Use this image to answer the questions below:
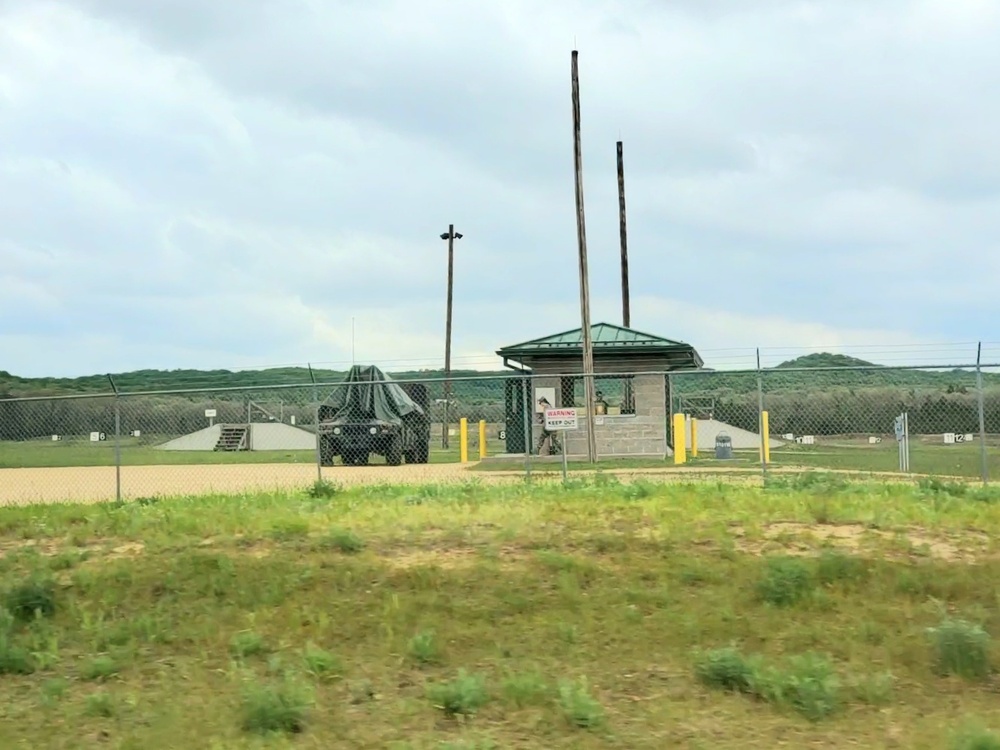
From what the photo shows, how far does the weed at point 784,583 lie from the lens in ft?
24.8

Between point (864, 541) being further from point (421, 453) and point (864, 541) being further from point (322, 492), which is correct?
point (421, 453)

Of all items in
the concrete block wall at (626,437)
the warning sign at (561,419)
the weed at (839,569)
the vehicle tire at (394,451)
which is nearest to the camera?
the weed at (839,569)

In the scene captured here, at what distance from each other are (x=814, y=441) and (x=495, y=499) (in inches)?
395

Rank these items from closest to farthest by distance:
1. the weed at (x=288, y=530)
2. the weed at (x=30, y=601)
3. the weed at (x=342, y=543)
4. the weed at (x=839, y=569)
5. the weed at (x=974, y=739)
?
1. the weed at (x=974, y=739)
2. the weed at (x=30, y=601)
3. the weed at (x=839, y=569)
4. the weed at (x=342, y=543)
5. the weed at (x=288, y=530)

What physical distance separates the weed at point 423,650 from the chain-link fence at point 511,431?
32.4 ft

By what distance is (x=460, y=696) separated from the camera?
19.0ft

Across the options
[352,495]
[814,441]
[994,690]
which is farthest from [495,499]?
[814,441]

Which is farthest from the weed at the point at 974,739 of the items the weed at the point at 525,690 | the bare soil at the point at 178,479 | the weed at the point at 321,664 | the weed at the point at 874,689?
the bare soil at the point at 178,479

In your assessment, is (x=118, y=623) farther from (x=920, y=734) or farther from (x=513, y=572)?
(x=920, y=734)

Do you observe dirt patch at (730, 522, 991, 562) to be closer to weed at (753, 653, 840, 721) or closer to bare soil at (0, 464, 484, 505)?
weed at (753, 653, 840, 721)

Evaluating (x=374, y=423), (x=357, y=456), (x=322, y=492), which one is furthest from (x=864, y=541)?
(x=374, y=423)

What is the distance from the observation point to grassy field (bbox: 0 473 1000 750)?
5566mm

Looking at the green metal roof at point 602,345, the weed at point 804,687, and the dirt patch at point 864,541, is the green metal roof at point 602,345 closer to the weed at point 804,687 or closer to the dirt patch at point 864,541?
the dirt patch at point 864,541

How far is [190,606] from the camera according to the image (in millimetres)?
7816
